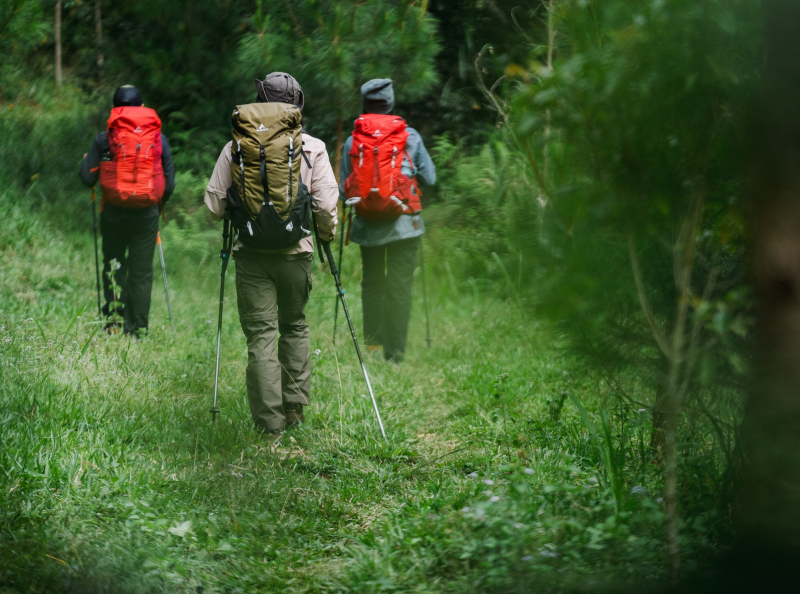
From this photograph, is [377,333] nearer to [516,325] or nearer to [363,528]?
[516,325]

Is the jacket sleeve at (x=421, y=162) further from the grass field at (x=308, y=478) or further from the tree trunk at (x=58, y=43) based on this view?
the tree trunk at (x=58, y=43)

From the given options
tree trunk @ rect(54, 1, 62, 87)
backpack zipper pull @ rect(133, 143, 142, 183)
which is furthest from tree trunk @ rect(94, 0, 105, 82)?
backpack zipper pull @ rect(133, 143, 142, 183)

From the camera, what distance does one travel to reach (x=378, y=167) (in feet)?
20.7

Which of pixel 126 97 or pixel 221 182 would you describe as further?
pixel 126 97

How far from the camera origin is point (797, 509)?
2.22 m

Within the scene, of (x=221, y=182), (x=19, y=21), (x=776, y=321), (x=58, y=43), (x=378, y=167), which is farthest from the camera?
(x=58, y=43)

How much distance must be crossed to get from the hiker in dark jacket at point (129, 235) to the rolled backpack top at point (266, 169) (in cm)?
245

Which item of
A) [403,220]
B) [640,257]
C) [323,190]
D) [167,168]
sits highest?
[167,168]

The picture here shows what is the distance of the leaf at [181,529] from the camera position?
11.2ft

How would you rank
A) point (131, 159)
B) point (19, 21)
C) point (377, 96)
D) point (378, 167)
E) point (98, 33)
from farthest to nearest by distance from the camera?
point (98, 33)
point (19, 21)
point (131, 159)
point (377, 96)
point (378, 167)

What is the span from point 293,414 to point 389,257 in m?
2.21

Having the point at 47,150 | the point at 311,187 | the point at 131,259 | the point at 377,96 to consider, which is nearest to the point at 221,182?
the point at 311,187

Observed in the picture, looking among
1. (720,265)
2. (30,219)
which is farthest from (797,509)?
(30,219)

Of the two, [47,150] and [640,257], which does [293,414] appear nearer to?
[640,257]
